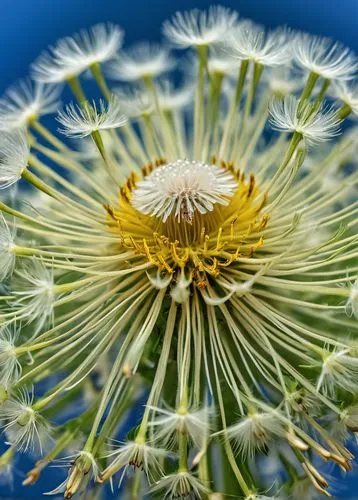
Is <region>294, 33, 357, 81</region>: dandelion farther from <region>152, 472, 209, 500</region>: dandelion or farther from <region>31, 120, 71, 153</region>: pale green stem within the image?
<region>152, 472, 209, 500</region>: dandelion

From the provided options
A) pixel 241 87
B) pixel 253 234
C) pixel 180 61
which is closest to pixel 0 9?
pixel 180 61

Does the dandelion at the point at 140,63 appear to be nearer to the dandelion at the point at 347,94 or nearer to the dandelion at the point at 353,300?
the dandelion at the point at 347,94

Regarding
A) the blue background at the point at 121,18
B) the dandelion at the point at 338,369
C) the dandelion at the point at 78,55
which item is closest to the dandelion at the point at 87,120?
the dandelion at the point at 78,55

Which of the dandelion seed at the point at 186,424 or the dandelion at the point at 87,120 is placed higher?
the dandelion at the point at 87,120

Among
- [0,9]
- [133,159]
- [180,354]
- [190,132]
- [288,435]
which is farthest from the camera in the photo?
[0,9]

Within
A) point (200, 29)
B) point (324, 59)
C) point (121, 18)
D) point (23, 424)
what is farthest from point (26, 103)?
point (121, 18)

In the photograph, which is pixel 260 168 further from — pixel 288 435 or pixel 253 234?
pixel 288 435

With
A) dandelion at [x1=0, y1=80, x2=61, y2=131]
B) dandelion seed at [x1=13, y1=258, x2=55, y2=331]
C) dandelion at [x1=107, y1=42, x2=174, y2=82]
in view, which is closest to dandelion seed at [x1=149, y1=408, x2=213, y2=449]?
dandelion seed at [x1=13, y1=258, x2=55, y2=331]

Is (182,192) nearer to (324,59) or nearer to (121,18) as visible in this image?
(324,59)
